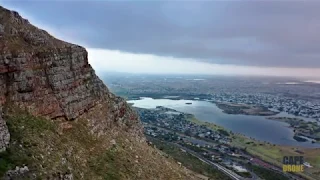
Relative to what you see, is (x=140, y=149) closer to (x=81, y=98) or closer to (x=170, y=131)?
(x=81, y=98)

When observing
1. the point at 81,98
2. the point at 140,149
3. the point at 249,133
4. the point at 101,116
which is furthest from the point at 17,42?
the point at 249,133

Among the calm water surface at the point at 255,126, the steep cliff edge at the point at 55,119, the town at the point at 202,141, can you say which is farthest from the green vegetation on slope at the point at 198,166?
the calm water surface at the point at 255,126

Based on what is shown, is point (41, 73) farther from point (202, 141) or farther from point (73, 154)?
point (202, 141)

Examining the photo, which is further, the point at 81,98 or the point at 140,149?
the point at 140,149

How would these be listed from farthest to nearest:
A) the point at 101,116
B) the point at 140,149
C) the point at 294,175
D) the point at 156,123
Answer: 1. the point at 156,123
2. the point at 294,175
3. the point at 140,149
4. the point at 101,116

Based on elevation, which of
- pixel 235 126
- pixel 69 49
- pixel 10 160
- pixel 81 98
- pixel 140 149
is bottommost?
pixel 235 126

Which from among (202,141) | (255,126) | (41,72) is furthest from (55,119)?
(255,126)

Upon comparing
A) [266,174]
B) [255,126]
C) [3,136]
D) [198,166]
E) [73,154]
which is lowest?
[255,126]

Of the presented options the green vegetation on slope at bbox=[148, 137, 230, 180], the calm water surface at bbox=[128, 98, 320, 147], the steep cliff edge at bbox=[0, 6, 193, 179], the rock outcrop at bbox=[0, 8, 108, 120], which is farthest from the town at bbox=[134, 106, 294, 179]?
the rock outcrop at bbox=[0, 8, 108, 120]
